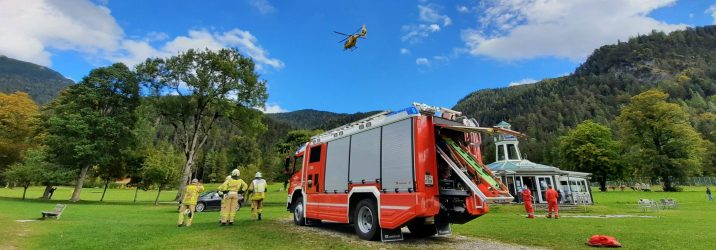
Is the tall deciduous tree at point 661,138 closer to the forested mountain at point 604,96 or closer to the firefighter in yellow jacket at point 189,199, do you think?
the firefighter in yellow jacket at point 189,199

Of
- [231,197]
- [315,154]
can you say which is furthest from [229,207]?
[315,154]

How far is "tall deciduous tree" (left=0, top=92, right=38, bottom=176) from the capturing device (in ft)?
127

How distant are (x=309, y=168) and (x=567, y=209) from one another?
65.4 feet

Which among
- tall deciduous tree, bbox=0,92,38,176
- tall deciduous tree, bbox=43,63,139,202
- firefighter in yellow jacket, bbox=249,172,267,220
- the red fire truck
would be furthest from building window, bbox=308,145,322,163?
tall deciduous tree, bbox=0,92,38,176

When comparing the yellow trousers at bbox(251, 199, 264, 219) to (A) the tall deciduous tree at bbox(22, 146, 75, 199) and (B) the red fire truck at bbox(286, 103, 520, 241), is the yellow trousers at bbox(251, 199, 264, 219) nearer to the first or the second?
(B) the red fire truck at bbox(286, 103, 520, 241)

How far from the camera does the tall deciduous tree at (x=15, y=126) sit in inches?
1519

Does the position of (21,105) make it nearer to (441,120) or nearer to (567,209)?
(441,120)

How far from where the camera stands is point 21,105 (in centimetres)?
4150

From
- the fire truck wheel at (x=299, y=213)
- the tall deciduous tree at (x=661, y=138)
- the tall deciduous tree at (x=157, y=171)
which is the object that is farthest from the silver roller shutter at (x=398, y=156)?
the tall deciduous tree at (x=661, y=138)

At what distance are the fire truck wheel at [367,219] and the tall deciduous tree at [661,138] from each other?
51808 millimetres

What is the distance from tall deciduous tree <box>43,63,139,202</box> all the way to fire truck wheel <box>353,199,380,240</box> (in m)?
29.7

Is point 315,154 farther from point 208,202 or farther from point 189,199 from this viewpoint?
point 208,202

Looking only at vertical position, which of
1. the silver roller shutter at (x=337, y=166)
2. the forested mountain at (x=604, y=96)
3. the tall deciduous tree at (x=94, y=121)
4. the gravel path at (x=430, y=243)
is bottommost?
the gravel path at (x=430, y=243)

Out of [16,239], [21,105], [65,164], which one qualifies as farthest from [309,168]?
[21,105]
